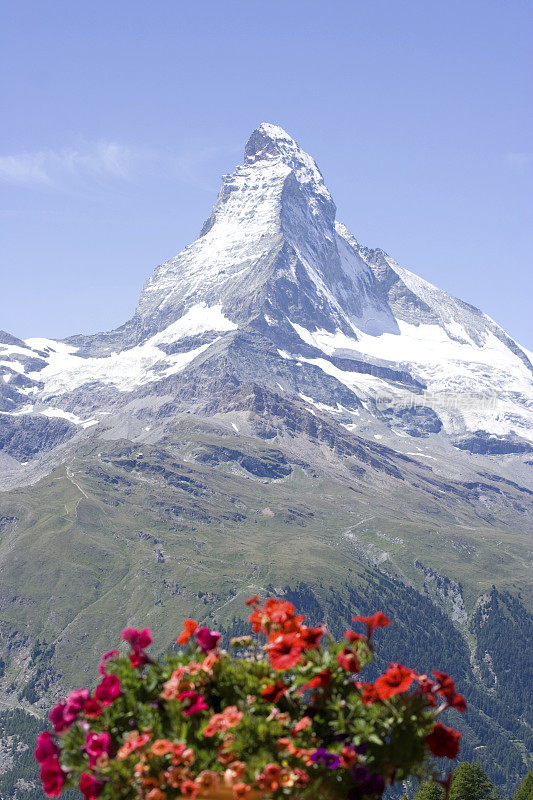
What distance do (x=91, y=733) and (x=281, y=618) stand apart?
8.47ft

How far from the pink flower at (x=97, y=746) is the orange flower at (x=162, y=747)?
0.64 meters

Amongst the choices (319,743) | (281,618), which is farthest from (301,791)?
(281,618)

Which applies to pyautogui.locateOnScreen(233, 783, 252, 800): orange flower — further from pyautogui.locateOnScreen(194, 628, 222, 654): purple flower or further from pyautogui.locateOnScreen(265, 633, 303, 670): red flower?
pyautogui.locateOnScreen(194, 628, 222, 654): purple flower

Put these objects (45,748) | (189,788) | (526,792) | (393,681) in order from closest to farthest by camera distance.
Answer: (189,788) → (393,681) → (45,748) → (526,792)

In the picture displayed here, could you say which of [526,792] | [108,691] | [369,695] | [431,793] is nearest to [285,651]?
[369,695]

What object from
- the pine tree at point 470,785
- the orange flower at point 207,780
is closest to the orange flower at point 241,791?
the orange flower at point 207,780

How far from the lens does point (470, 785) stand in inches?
3027

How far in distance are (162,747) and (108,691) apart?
102 cm

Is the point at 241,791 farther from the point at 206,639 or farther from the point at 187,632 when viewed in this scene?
the point at 187,632

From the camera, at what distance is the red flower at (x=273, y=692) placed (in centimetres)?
812

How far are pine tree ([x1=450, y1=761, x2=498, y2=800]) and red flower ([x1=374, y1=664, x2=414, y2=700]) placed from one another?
253 feet

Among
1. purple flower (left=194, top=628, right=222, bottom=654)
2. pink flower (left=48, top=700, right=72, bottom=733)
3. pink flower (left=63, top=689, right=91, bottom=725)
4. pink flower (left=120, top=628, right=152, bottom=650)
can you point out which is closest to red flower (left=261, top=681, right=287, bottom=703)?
purple flower (left=194, top=628, right=222, bottom=654)

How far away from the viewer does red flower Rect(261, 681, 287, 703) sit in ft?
26.7

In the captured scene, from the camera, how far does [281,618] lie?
9016 mm
